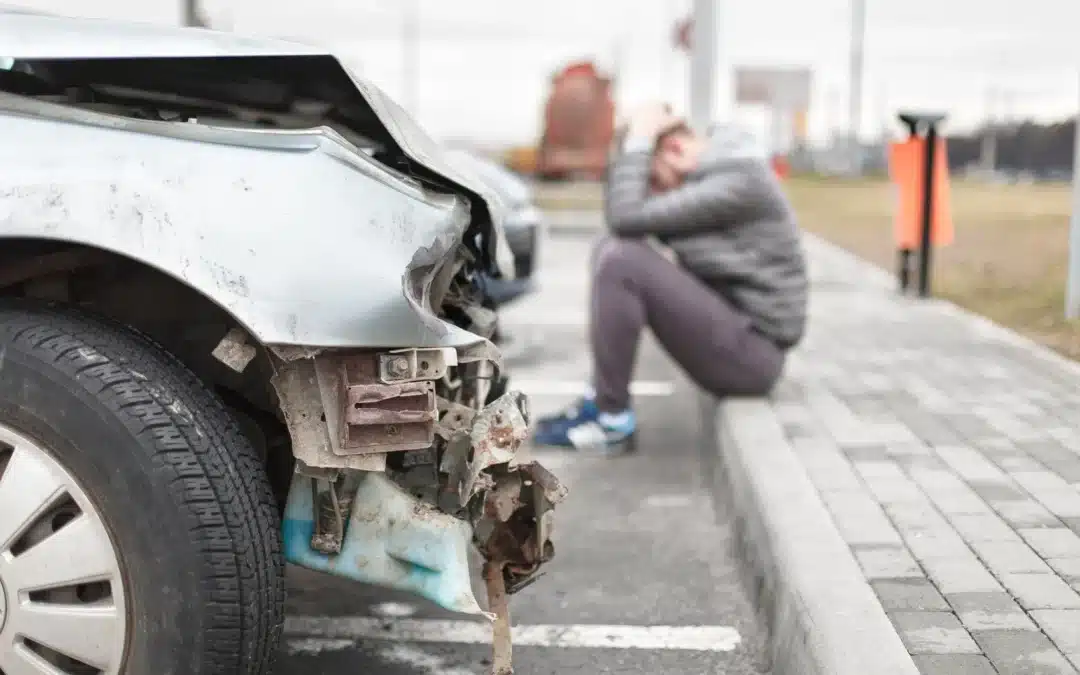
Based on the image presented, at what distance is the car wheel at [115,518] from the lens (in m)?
2.14

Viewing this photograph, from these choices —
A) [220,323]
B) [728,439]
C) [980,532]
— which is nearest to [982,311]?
[728,439]

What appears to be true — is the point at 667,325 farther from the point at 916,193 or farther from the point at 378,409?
the point at 916,193

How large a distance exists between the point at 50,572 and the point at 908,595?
173cm

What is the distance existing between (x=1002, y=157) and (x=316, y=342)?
43.3 meters

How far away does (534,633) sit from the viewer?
124 inches

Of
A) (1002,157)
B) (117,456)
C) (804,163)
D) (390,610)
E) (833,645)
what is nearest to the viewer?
(117,456)

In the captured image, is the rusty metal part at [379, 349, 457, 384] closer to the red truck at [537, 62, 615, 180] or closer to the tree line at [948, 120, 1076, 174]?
the tree line at [948, 120, 1076, 174]

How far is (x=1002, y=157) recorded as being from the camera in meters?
42.1

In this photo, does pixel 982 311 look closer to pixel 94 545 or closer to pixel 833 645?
pixel 833 645

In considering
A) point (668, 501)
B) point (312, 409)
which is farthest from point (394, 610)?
point (668, 501)

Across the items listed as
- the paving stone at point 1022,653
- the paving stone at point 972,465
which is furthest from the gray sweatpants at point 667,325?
the paving stone at point 1022,653

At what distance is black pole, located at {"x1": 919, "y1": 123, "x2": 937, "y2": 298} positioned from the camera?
8.46m

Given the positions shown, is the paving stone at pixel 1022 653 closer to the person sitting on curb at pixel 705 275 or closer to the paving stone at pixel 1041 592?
the paving stone at pixel 1041 592

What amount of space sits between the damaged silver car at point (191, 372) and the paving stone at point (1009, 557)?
1203 mm
